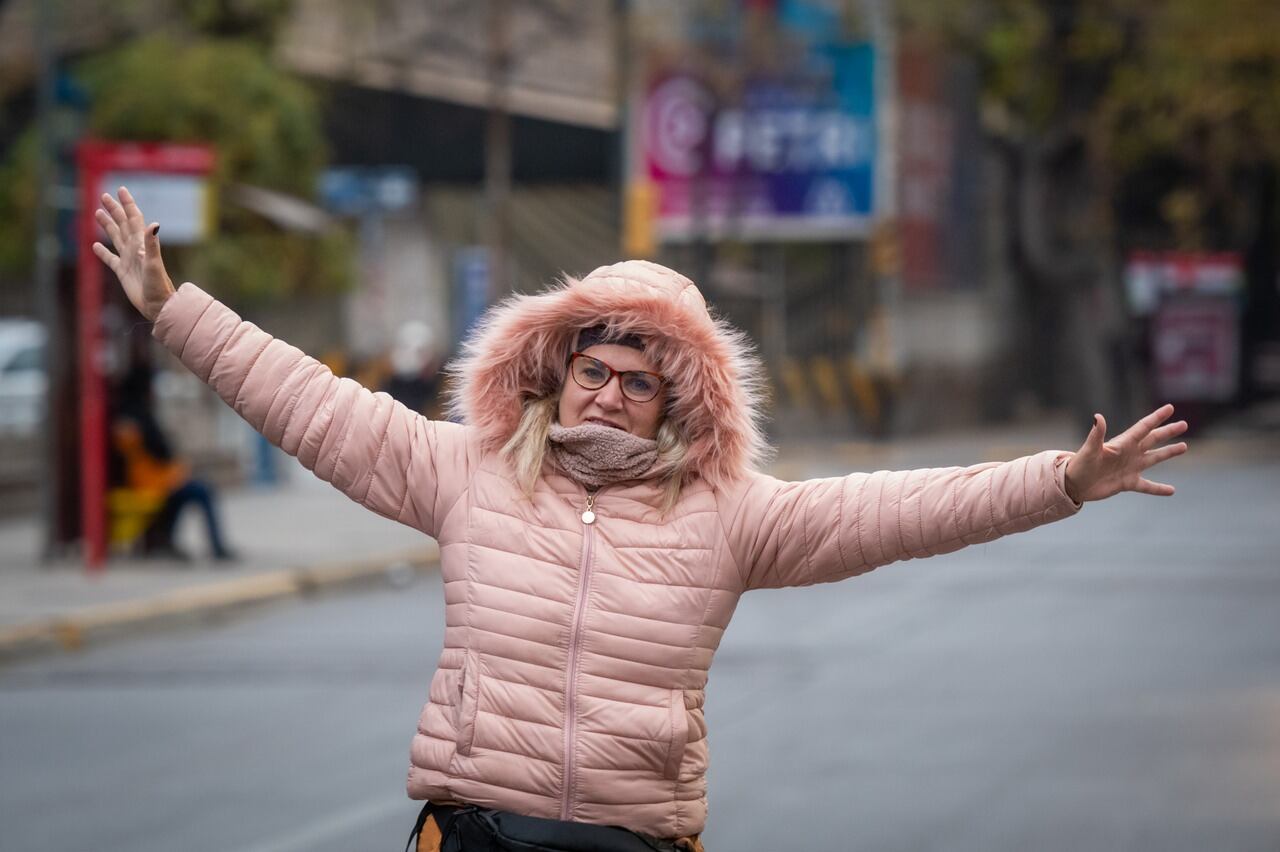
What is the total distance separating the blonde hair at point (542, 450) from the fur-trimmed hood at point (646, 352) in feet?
→ 0.05

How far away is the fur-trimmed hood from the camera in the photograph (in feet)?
12.8

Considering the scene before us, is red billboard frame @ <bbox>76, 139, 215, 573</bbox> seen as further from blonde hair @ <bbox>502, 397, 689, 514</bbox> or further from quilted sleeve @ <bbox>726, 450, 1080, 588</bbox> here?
quilted sleeve @ <bbox>726, 450, 1080, 588</bbox>

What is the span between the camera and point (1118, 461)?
12.2 ft

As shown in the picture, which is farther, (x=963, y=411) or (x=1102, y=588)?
(x=963, y=411)

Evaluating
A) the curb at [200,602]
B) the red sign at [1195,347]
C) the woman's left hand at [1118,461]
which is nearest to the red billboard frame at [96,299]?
the curb at [200,602]

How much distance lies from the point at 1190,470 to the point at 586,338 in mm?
26174

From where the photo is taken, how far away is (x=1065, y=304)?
44750mm

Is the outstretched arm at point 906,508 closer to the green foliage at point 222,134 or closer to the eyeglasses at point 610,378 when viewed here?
the eyeglasses at point 610,378

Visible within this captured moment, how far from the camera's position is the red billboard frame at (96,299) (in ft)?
51.7


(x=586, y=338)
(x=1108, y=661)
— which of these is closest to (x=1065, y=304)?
(x=1108, y=661)

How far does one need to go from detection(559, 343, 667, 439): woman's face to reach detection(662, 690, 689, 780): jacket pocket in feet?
1.46

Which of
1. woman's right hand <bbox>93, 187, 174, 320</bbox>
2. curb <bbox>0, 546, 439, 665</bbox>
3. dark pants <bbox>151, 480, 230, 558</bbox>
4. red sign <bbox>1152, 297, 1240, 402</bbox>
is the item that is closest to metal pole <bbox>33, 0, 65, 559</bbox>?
dark pants <bbox>151, 480, 230, 558</bbox>

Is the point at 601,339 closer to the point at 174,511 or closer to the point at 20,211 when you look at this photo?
the point at 174,511

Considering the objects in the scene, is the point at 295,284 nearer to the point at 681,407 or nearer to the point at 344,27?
the point at 344,27
